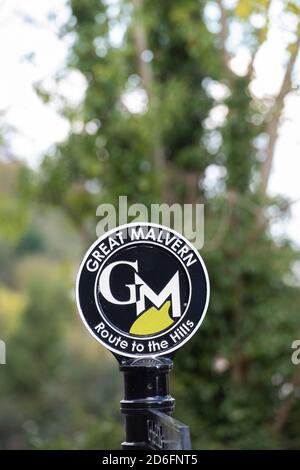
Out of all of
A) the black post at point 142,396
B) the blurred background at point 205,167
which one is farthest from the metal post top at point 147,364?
the blurred background at point 205,167

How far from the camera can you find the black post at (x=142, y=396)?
7.85ft

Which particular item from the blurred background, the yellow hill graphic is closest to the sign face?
the yellow hill graphic

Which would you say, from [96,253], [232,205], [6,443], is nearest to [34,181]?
[232,205]

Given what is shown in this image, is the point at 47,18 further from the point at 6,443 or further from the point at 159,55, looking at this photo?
the point at 6,443

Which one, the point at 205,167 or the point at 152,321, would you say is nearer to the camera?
the point at 152,321

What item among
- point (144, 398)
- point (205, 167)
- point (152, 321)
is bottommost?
point (144, 398)

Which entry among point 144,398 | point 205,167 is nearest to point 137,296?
point 144,398

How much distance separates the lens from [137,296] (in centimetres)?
245

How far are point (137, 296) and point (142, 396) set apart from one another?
0.31 metres

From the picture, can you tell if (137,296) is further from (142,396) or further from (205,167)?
(205,167)

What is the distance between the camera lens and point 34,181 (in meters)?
11.3

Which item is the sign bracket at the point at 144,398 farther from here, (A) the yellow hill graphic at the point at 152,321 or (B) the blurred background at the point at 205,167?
(B) the blurred background at the point at 205,167

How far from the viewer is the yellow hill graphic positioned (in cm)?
243

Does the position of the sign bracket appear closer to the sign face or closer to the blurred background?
the sign face
